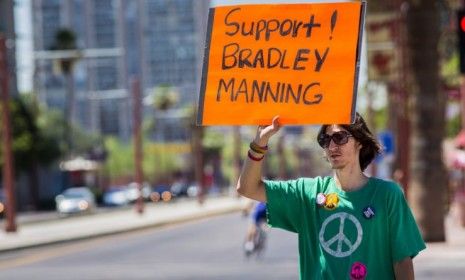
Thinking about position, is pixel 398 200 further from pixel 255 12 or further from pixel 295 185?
pixel 255 12

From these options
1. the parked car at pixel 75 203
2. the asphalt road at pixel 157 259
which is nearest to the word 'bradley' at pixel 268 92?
the asphalt road at pixel 157 259

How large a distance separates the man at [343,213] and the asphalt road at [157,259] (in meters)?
15.5

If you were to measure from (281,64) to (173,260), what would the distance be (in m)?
22.5

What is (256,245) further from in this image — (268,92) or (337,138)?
(337,138)

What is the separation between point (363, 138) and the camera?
6.20m

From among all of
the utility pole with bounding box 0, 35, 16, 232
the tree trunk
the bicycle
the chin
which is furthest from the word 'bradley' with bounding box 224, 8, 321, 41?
the utility pole with bounding box 0, 35, 16, 232

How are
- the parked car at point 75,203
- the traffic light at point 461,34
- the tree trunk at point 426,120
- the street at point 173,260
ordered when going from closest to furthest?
the traffic light at point 461,34 → the street at point 173,260 → the tree trunk at point 426,120 → the parked car at point 75,203

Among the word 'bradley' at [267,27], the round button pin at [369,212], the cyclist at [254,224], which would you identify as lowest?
the cyclist at [254,224]

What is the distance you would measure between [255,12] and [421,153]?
20994 mm

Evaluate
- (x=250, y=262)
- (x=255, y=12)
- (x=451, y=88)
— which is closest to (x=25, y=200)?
(x=451, y=88)

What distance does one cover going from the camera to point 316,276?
19.8ft

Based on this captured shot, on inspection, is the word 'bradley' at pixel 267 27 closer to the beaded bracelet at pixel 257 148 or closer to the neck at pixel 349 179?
the beaded bracelet at pixel 257 148

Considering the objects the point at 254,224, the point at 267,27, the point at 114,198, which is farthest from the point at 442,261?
the point at 114,198

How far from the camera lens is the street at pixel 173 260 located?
2342 cm
